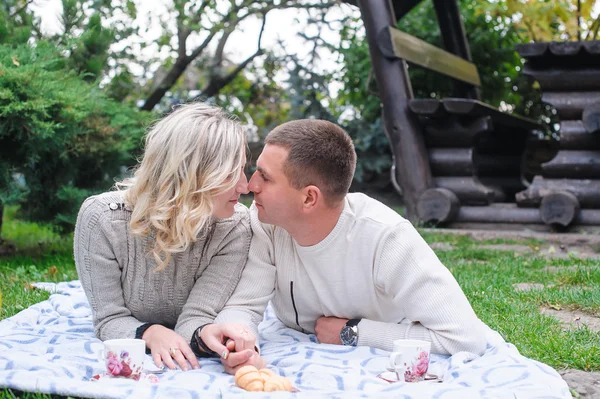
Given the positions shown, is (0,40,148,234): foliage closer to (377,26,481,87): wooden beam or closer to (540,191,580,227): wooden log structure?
(377,26,481,87): wooden beam

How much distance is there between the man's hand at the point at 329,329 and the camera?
299 centimetres

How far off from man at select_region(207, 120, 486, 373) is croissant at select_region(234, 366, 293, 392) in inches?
18.4

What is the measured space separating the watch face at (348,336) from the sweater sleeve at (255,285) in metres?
0.33

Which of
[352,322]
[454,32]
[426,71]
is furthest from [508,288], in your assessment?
[426,71]

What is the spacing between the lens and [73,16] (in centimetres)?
613

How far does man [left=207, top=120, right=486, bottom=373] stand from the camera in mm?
2756

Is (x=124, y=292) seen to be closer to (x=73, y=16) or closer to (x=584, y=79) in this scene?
(x=73, y=16)

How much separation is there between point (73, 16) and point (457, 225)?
404cm

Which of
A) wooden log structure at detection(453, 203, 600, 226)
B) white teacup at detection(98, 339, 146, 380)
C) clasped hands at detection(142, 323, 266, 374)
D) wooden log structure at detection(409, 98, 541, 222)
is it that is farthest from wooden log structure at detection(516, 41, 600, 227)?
white teacup at detection(98, 339, 146, 380)

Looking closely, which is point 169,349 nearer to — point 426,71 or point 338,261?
point 338,261

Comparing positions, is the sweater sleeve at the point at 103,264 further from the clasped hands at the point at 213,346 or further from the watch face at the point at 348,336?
the watch face at the point at 348,336

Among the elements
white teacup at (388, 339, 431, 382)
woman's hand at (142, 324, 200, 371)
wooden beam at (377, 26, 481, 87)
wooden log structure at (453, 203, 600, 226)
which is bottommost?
wooden log structure at (453, 203, 600, 226)

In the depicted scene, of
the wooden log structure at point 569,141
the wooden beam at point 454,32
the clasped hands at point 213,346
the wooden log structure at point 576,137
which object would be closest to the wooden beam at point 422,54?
the wooden beam at point 454,32

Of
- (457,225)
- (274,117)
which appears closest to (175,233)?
(457,225)
